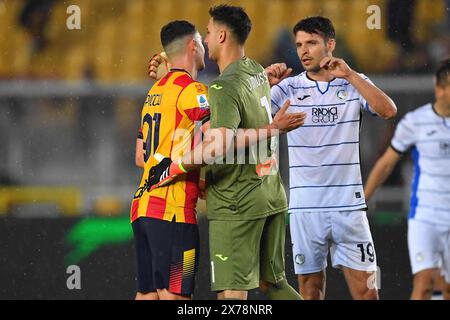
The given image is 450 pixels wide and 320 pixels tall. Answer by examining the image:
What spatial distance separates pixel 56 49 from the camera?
8.05 meters

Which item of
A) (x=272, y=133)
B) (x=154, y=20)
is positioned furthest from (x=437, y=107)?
(x=154, y=20)

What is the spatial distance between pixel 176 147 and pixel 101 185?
120 inches

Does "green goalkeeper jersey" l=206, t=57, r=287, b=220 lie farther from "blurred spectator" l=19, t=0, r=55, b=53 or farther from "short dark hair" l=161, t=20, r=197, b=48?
"blurred spectator" l=19, t=0, r=55, b=53

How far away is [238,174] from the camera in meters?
3.62

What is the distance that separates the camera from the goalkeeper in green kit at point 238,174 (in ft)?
11.5

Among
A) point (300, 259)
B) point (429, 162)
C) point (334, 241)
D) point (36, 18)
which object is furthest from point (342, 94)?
point (36, 18)

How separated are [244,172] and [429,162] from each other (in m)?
1.68

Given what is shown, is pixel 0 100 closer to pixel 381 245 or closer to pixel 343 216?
pixel 381 245

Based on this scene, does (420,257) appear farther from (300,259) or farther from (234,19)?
(234,19)

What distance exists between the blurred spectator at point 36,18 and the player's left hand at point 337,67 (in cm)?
441

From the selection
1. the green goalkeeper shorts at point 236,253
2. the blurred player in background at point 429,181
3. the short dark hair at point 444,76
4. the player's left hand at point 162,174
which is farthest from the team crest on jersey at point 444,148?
the player's left hand at point 162,174

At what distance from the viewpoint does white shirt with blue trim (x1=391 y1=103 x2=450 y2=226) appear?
492 centimetres

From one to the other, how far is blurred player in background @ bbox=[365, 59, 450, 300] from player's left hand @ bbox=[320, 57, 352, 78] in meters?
1.01

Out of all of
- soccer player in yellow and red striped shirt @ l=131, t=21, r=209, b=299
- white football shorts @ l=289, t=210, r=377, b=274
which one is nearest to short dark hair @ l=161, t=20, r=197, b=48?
soccer player in yellow and red striped shirt @ l=131, t=21, r=209, b=299
